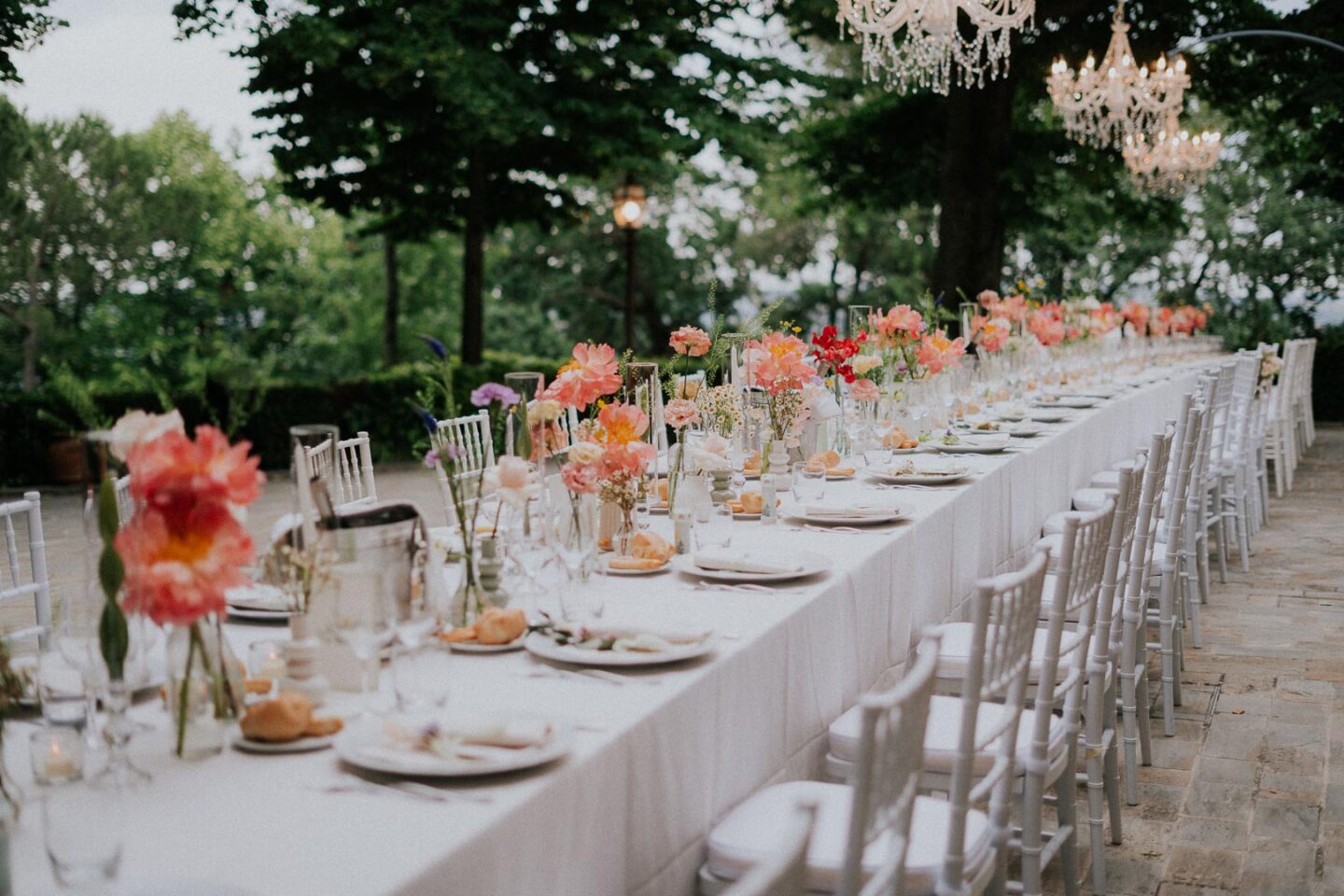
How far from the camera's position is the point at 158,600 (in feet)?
5.03

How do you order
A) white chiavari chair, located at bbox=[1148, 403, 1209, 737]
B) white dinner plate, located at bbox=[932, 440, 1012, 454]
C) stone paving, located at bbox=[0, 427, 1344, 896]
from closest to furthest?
1. stone paving, located at bbox=[0, 427, 1344, 896]
2. white chiavari chair, located at bbox=[1148, 403, 1209, 737]
3. white dinner plate, located at bbox=[932, 440, 1012, 454]

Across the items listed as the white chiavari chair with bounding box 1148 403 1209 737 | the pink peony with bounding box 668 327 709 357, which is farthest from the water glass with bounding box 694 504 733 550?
the white chiavari chair with bounding box 1148 403 1209 737

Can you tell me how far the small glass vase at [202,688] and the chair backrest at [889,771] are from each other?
2.67 feet

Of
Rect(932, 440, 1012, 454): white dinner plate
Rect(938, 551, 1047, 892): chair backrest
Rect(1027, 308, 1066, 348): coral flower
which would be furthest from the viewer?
Rect(1027, 308, 1066, 348): coral flower

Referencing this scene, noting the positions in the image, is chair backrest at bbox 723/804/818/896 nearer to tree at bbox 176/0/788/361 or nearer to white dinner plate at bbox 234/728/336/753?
white dinner plate at bbox 234/728/336/753

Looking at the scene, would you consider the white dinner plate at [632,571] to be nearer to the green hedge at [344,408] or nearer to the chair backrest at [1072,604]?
the chair backrest at [1072,604]

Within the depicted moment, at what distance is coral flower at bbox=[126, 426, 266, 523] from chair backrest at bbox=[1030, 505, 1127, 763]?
144 cm

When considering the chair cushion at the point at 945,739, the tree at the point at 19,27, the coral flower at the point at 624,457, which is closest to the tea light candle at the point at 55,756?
the coral flower at the point at 624,457

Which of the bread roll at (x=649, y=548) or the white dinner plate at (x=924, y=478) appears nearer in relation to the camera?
the bread roll at (x=649, y=548)

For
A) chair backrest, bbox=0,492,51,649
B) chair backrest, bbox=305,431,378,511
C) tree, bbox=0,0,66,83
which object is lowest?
chair backrest, bbox=0,492,51,649

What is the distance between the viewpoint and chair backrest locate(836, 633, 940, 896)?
4.64 feet

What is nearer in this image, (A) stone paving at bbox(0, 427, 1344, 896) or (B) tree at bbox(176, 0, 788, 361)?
(A) stone paving at bbox(0, 427, 1344, 896)

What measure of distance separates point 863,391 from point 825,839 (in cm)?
248

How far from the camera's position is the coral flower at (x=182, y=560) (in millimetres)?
1533
